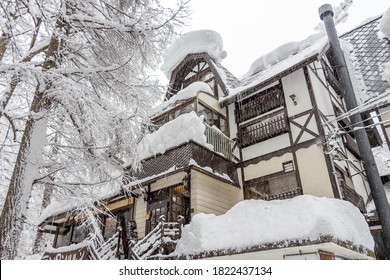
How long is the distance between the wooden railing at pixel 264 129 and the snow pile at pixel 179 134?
181 cm

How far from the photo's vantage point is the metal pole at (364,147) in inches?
317

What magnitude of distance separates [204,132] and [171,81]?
5.61 metres

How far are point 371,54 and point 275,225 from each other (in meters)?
10.8

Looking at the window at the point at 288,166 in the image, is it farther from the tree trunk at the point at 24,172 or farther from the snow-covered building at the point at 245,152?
the tree trunk at the point at 24,172

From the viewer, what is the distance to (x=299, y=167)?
30.9ft

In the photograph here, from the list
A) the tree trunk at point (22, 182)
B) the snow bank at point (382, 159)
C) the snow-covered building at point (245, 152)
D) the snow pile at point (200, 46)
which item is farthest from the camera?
the snow pile at point (200, 46)

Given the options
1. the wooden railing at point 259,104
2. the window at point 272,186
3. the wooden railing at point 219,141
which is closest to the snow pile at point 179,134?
the wooden railing at point 219,141

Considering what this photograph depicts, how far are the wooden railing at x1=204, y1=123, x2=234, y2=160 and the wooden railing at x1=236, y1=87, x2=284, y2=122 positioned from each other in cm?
122

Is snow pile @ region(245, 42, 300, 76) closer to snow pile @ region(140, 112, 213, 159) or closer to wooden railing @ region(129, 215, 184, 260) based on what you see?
snow pile @ region(140, 112, 213, 159)

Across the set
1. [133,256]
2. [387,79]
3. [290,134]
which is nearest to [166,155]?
[133,256]

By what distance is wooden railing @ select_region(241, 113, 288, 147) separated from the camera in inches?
407

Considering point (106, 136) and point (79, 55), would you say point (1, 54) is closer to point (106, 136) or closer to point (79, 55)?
point (79, 55)

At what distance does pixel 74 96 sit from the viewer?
3994 mm
